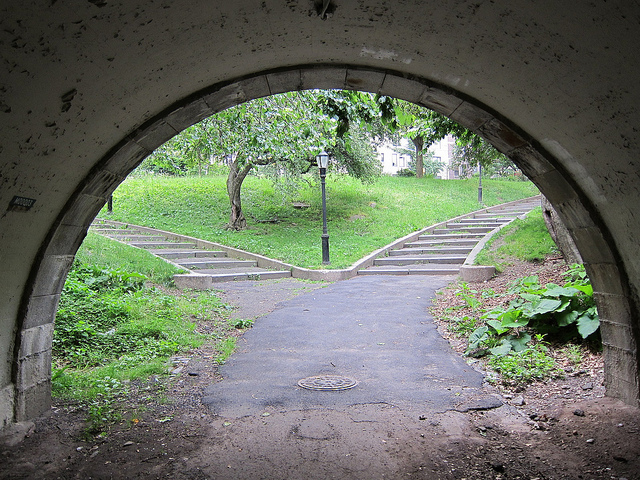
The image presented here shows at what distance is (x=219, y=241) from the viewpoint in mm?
19328

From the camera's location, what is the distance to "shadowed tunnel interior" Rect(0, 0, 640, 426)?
3.00 meters

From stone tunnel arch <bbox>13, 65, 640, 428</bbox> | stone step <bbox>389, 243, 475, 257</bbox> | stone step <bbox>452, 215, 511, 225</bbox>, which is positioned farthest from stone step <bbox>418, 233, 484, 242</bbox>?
stone tunnel arch <bbox>13, 65, 640, 428</bbox>

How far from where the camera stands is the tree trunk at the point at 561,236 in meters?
9.50

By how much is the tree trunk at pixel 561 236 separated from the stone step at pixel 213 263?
9.08m

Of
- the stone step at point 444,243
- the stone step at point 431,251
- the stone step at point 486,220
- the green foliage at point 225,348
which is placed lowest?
the green foliage at point 225,348

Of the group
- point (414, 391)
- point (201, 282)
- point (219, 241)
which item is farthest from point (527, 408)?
point (219, 241)

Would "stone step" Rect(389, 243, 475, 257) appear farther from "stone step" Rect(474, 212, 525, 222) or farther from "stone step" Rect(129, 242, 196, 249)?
"stone step" Rect(129, 242, 196, 249)

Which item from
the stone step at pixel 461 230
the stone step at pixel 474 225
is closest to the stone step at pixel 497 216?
the stone step at pixel 474 225

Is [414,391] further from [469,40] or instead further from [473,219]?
[473,219]

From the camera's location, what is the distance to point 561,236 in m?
9.98

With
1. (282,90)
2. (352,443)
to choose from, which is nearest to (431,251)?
(282,90)

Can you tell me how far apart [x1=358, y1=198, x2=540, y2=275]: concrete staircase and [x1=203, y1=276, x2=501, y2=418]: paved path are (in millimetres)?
4614

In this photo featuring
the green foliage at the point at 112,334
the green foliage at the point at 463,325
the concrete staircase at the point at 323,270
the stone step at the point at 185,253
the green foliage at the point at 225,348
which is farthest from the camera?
the stone step at the point at 185,253

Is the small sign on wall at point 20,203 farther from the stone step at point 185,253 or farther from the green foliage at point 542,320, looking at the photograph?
the stone step at point 185,253
